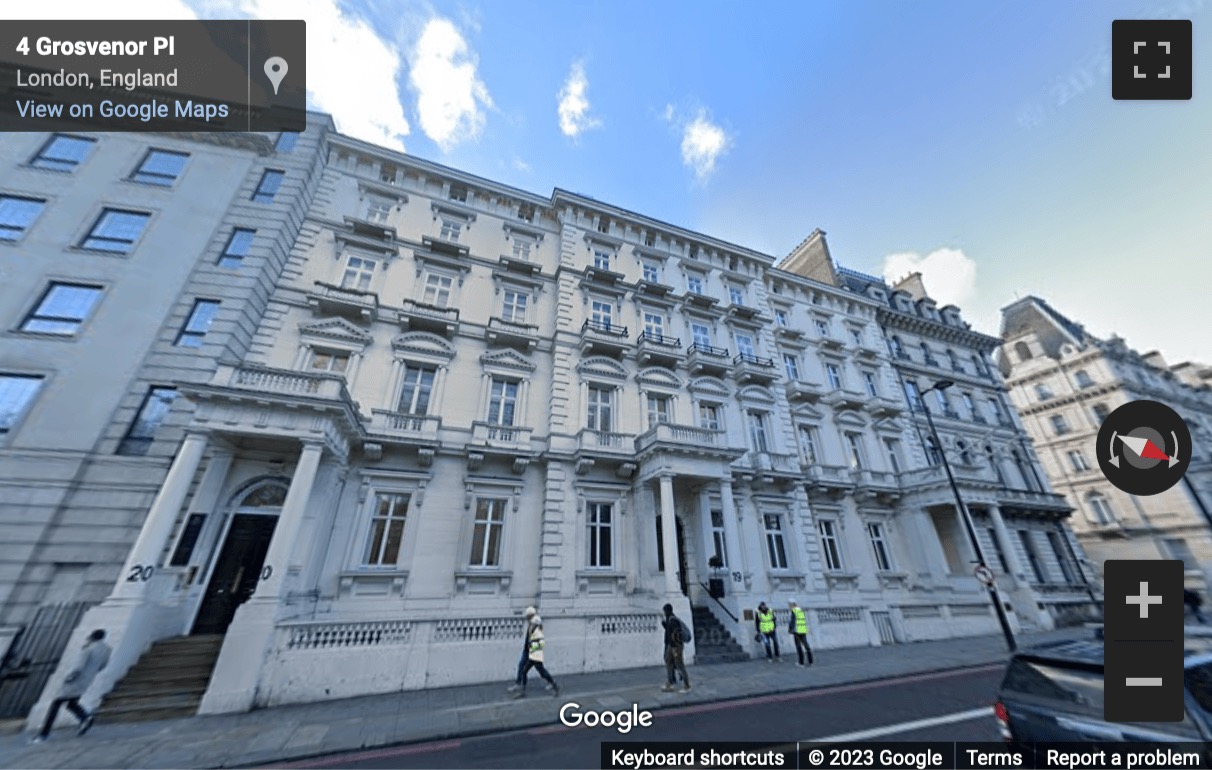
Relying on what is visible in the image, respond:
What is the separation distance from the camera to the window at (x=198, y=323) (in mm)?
13523

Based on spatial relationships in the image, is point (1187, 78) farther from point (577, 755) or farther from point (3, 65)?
point (3, 65)

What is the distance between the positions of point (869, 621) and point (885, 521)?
6.63 metres

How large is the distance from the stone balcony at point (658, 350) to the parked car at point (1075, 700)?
14493mm

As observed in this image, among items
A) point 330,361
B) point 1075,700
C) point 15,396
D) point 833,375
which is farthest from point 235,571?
point 833,375

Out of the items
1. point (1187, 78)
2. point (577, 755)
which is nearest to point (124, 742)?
point (577, 755)

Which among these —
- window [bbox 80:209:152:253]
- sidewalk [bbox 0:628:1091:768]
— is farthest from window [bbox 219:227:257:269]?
sidewalk [bbox 0:628:1091:768]

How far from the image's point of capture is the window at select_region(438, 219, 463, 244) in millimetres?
18677

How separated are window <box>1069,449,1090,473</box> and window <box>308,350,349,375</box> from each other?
5342cm

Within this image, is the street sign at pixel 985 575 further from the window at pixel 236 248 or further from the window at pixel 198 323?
the window at pixel 236 248

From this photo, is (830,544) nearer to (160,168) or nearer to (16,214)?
(160,168)

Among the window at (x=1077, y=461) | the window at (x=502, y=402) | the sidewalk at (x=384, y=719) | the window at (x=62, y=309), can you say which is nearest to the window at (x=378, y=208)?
the window at (x=62, y=309)

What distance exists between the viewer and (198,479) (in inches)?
461

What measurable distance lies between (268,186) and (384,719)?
19136mm

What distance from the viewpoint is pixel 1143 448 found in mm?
5895
